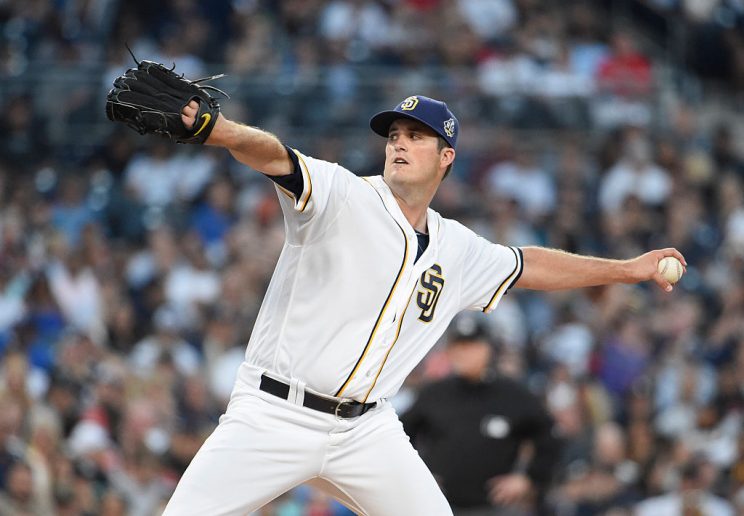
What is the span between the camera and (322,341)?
17.2ft

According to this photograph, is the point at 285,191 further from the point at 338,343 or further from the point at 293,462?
the point at 293,462

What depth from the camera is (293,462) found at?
5230mm

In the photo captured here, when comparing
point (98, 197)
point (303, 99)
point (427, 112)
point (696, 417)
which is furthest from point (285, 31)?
point (427, 112)

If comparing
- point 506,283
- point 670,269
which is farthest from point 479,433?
point 670,269

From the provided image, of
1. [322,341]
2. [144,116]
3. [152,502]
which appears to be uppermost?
[144,116]

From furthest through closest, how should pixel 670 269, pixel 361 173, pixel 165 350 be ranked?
pixel 361 173 → pixel 165 350 → pixel 670 269

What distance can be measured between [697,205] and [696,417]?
296 cm

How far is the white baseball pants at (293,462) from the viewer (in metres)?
5.08

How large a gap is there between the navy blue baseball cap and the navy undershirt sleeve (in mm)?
713

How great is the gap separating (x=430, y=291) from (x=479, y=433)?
2.35 m

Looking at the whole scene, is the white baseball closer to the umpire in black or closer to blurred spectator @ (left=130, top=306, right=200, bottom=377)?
the umpire in black

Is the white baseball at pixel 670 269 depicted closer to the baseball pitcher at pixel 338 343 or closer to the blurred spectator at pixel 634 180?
the baseball pitcher at pixel 338 343

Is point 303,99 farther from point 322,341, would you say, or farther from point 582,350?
point 322,341

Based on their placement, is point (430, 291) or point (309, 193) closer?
point (309, 193)
